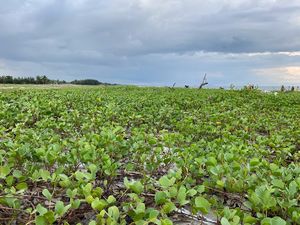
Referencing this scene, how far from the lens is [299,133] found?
20.8 ft

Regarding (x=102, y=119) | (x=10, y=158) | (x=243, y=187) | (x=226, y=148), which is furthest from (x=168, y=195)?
(x=102, y=119)

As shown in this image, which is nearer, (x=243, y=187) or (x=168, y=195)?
(x=168, y=195)

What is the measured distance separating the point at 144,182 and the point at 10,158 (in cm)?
111

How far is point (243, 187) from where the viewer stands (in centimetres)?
281

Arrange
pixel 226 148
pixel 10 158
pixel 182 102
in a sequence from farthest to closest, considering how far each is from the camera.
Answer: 1. pixel 182 102
2. pixel 226 148
3. pixel 10 158

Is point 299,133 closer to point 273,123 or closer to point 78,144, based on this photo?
point 273,123

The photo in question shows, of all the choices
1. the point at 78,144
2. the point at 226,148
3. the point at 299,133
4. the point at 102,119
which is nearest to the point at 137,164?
the point at 78,144

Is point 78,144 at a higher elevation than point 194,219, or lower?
higher

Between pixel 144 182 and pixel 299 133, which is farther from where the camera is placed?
pixel 299 133

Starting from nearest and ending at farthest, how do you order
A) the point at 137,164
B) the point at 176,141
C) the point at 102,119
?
the point at 137,164 < the point at 176,141 < the point at 102,119

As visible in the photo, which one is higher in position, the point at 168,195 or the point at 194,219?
the point at 168,195

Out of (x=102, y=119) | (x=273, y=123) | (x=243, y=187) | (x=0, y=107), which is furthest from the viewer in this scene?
(x=273, y=123)

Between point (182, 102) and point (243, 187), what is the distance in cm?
764

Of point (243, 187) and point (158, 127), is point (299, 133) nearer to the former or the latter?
point (158, 127)
